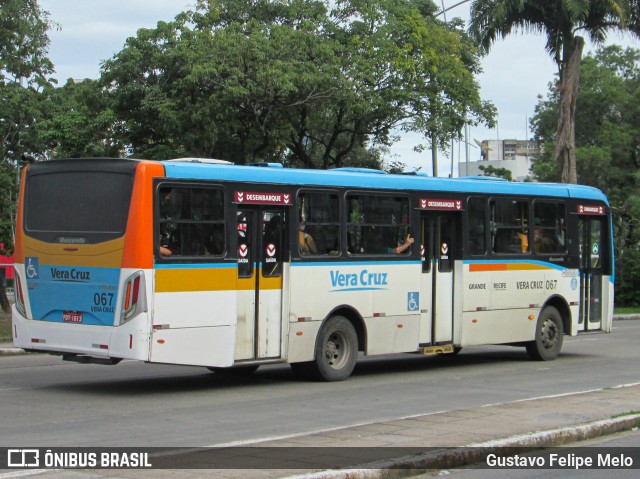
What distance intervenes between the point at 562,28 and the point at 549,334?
744 inches

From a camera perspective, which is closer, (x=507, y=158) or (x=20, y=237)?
(x=20, y=237)

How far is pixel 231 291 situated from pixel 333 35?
73.6 feet

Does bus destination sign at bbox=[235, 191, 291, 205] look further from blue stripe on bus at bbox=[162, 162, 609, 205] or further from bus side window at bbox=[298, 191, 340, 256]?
bus side window at bbox=[298, 191, 340, 256]

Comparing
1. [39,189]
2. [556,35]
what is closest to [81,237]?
[39,189]

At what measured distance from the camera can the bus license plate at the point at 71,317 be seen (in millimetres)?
12920

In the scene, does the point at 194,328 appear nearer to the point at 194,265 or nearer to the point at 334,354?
the point at 194,265

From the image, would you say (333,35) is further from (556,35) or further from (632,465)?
(632,465)

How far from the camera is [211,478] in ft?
24.8

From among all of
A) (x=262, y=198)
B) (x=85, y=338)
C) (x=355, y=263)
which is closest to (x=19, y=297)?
(x=85, y=338)

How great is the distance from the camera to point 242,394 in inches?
537

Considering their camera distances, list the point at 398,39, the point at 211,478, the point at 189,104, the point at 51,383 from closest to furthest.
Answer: the point at 211,478 → the point at 51,383 → the point at 189,104 → the point at 398,39

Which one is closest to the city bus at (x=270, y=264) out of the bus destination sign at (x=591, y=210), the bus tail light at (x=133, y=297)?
the bus tail light at (x=133, y=297)

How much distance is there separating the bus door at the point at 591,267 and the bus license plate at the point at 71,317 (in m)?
10.8

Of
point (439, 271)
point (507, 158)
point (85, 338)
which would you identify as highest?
point (507, 158)
